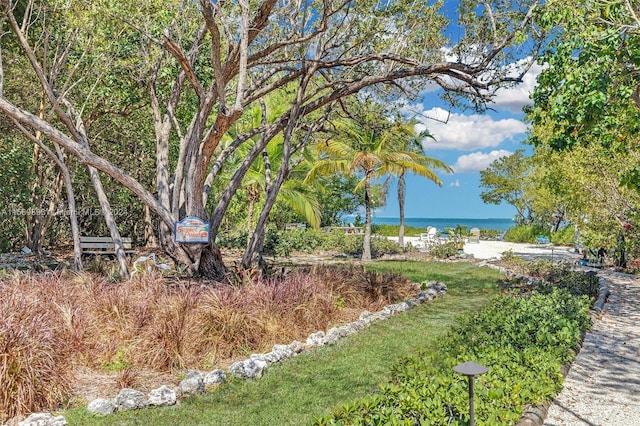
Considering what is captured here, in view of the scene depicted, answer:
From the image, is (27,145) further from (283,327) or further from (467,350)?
(467,350)

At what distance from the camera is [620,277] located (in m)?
12.2

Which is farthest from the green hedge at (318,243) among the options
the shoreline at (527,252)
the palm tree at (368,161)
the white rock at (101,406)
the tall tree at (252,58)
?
the white rock at (101,406)

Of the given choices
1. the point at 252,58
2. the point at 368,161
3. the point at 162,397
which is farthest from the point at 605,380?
the point at 368,161

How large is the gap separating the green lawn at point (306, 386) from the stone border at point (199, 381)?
0.08m

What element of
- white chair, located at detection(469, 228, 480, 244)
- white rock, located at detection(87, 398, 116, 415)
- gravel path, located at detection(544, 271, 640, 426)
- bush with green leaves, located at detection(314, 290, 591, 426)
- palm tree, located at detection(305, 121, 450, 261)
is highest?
palm tree, located at detection(305, 121, 450, 261)

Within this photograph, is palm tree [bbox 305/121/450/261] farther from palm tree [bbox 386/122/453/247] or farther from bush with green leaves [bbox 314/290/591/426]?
bush with green leaves [bbox 314/290/591/426]

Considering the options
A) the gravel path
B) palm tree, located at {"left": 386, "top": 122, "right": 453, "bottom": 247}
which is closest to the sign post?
the gravel path

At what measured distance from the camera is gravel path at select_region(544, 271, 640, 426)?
3963mm

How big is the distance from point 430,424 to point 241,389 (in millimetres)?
2092

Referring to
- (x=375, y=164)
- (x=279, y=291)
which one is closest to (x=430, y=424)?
(x=279, y=291)

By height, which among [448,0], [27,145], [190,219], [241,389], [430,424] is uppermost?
[448,0]

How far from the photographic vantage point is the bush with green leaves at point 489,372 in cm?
315

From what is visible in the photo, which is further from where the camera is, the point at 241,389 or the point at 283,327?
the point at 283,327

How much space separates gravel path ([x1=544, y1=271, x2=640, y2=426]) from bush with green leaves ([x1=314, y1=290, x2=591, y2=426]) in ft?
0.61
